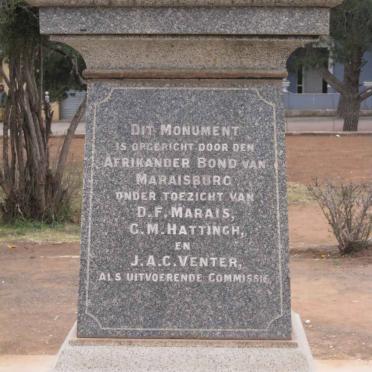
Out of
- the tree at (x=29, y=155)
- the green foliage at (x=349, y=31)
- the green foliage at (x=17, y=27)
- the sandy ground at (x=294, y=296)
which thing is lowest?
the sandy ground at (x=294, y=296)

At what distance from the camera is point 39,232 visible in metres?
14.0

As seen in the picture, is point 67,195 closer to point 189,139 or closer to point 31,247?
point 31,247

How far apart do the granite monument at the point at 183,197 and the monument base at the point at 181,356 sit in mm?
15

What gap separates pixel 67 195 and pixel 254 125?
34.9 ft

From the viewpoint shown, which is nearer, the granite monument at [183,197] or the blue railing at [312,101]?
the granite monument at [183,197]

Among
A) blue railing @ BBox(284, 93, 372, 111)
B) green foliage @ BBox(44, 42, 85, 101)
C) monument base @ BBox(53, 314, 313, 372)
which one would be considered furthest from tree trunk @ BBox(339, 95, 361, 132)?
monument base @ BBox(53, 314, 313, 372)

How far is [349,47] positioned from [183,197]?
28470 millimetres

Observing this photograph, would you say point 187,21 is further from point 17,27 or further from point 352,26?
point 352,26

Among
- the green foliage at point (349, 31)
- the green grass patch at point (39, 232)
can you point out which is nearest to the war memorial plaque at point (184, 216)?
the green grass patch at point (39, 232)

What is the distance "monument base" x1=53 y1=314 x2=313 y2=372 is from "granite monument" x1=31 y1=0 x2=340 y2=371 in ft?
0.05

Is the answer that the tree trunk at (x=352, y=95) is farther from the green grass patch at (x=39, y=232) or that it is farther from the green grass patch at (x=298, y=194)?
the green grass patch at (x=39, y=232)

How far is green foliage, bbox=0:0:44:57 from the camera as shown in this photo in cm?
1241

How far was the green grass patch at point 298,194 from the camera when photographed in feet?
57.4

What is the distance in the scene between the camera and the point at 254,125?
4625 mm
